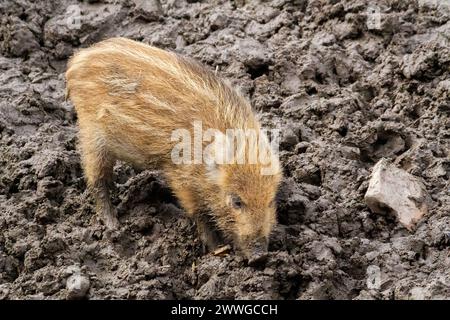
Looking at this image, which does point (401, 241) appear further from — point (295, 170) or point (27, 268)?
point (27, 268)

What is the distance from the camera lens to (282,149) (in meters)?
A: 6.34

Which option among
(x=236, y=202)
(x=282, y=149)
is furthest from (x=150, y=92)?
(x=282, y=149)

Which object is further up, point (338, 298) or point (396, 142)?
point (396, 142)

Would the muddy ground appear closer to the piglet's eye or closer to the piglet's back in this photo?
the piglet's eye

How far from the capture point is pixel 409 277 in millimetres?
5156

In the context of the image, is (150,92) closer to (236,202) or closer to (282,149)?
(236,202)

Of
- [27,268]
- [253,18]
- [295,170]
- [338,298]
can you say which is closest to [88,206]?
[27,268]

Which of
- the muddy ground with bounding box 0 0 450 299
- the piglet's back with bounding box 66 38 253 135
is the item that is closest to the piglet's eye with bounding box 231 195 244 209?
the muddy ground with bounding box 0 0 450 299

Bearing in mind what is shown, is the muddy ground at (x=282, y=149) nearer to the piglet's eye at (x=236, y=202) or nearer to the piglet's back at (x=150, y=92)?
the piglet's eye at (x=236, y=202)

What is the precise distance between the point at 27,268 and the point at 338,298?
77.8 inches

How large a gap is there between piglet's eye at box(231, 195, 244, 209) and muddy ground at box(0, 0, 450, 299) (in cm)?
36

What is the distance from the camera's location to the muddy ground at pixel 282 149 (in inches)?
208
